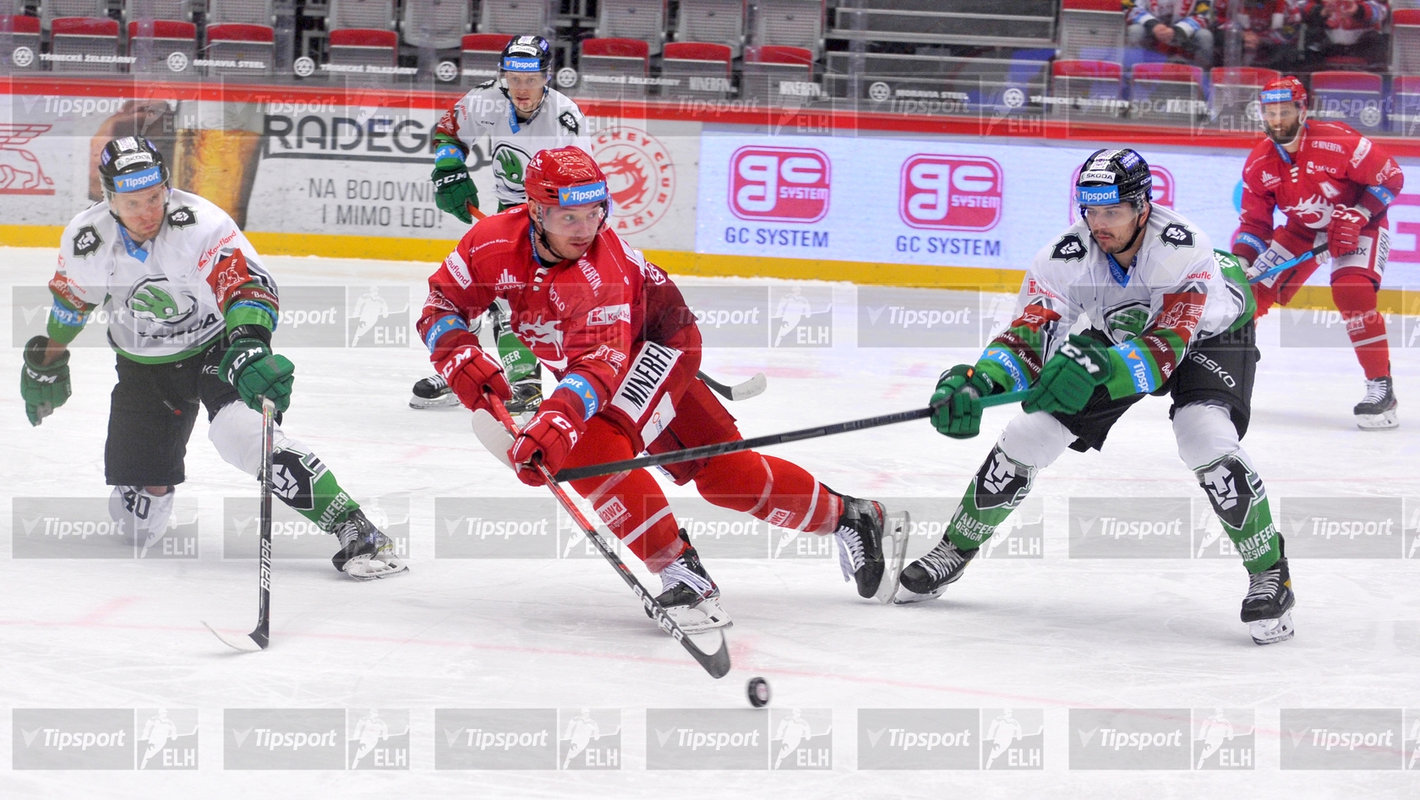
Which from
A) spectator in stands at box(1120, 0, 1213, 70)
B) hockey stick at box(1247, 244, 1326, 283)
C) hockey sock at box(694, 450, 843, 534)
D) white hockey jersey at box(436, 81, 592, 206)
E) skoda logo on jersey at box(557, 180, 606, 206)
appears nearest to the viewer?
skoda logo on jersey at box(557, 180, 606, 206)

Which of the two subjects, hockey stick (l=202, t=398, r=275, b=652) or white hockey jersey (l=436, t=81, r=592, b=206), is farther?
white hockey jersey (l=436, t=81, r=592, b=206)

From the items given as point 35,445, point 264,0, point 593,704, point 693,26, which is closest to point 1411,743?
point 593,704

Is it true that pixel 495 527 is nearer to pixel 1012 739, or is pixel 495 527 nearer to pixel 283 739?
pixel 283 739

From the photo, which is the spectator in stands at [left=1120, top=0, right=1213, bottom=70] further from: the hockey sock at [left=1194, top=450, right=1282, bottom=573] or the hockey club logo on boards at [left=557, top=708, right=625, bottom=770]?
the hockey club logo on boards at [left=557, top=708, right=625, bottom=770]

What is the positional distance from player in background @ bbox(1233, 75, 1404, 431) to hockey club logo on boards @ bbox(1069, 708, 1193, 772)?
384 cm

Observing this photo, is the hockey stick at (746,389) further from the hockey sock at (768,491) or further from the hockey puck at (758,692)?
the hockey puck at (758,692)

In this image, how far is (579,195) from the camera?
3133 millimetres

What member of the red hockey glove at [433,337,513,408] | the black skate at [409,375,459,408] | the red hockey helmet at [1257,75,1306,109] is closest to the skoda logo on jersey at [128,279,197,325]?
the red hockey glove at [433,337,513,408]

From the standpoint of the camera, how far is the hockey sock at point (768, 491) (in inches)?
136

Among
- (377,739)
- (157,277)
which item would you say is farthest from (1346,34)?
(377,739)

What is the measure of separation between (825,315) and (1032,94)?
218cm

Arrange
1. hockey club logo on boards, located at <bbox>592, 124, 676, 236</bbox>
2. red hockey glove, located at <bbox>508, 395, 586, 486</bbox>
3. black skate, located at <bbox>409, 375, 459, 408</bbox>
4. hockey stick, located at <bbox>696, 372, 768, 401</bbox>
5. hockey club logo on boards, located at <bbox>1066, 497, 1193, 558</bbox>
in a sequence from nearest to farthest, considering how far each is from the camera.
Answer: red hockey glove, located at <bbox>508, 395, 586, 486</bbox> → hockey club logo on boards, located at <bbox>1066, 497, 1193, 558</bbox> → hockey stick, located at <bbox>696, 372, 768, 401</bbox> → black skate, located at <bbox>409, 375, 459, 408</bbox> → hockey club logo on boards, located at <bbox>592, 124, 676, 236</bbox>

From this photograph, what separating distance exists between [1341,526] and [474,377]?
2901 millimetres

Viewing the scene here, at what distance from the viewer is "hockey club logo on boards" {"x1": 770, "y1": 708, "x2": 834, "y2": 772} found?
2.63 meters
